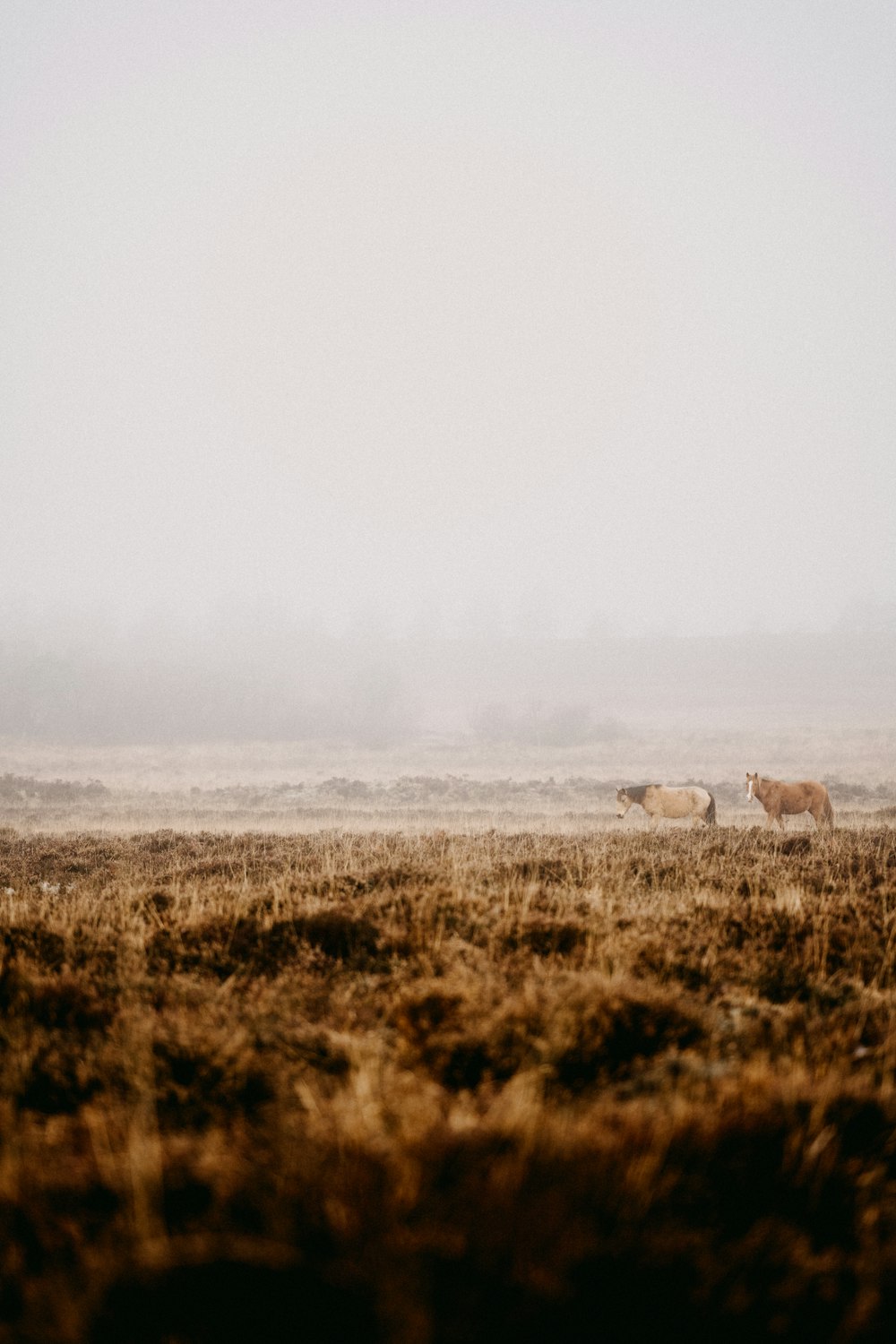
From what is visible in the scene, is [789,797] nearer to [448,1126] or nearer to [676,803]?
[676,803]

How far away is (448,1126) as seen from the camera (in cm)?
212

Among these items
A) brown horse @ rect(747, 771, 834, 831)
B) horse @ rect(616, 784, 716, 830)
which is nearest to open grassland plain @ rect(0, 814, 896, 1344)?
brown horse @ rect(747, 771, 834, 831)

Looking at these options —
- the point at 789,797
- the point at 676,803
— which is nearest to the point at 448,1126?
the point at 676,803

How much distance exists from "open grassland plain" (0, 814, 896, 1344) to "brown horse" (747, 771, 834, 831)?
12.7m

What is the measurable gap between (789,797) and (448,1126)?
1719cm

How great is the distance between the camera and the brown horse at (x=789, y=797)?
1656 centimetres

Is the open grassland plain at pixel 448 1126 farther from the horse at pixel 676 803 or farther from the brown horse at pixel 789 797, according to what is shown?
the horse at pixel 676 803

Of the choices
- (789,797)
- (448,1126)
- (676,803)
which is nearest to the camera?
(448,1126)

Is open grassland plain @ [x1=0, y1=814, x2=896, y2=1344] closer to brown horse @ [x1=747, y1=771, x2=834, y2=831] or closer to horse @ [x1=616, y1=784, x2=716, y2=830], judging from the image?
brown horse @ [x1=747, y1=771, x2=834, y2=831]

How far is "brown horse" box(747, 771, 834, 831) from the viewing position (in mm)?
16562

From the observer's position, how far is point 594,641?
3076 inches

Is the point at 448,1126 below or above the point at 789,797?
above

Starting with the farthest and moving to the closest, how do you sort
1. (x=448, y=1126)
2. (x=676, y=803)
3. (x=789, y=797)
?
(x=676, y=803), (x=789, y=797), (x=448, y=1126)

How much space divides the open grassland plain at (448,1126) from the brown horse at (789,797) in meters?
12.7
